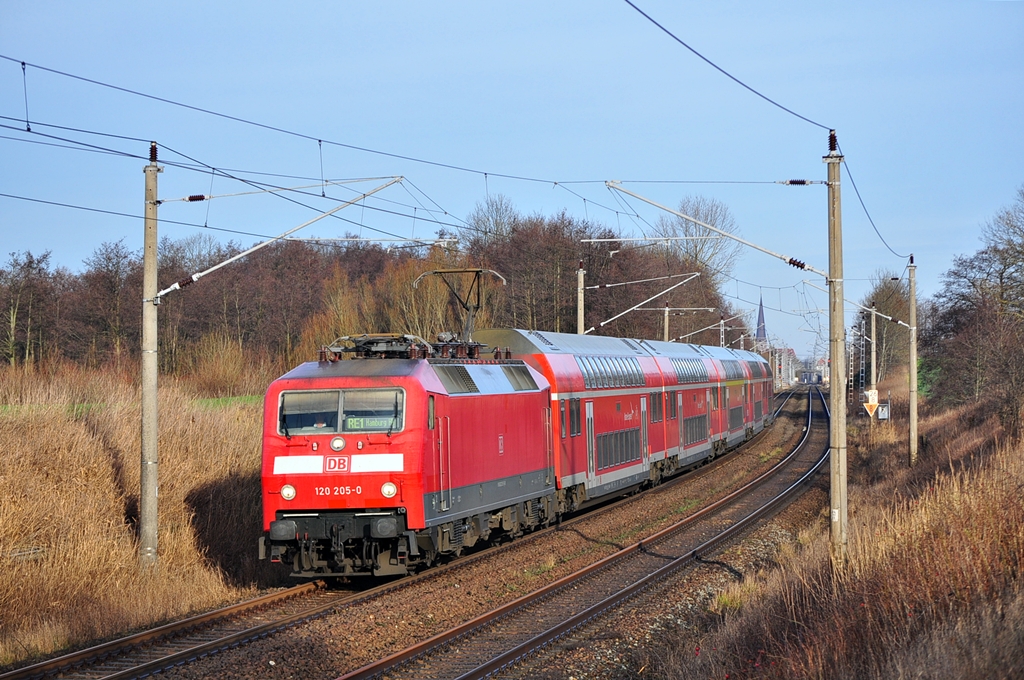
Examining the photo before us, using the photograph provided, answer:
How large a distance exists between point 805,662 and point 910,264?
80.0 feet

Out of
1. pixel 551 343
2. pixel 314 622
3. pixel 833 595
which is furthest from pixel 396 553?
pixel 551 343

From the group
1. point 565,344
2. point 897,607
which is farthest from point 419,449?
point 565,344

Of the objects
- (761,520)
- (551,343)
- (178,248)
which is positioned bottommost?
(761,520)

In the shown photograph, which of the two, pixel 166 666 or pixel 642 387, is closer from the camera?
pixel 166 666

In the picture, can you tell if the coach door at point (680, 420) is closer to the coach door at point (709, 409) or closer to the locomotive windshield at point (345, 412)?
the coach door at point (709, 409)

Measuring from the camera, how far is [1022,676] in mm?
6336

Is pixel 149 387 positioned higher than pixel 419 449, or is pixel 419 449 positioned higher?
pixel 149 387

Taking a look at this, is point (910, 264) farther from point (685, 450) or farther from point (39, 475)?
point (39, 475)

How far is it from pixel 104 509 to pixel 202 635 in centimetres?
582

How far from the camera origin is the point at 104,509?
1623 cm

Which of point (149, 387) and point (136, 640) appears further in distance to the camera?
point (149, 387)

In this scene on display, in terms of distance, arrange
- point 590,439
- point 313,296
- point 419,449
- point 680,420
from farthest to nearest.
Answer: point 313,296 < point 680,420 < point 590,439 < point 419,449

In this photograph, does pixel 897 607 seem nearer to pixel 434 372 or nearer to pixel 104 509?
pixel 434 372

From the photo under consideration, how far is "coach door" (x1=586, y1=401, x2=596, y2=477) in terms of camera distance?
69.3 feet
